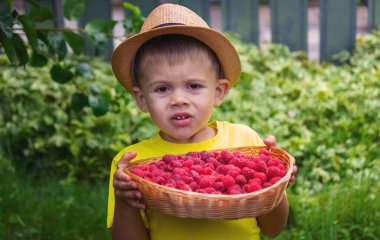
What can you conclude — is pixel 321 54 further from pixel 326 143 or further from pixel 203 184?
pixel 203 184

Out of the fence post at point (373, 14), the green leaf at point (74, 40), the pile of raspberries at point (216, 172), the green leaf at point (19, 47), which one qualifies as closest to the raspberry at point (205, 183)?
the pile of raspberries at point (216, 172)

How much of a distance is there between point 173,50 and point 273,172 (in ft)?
1.60

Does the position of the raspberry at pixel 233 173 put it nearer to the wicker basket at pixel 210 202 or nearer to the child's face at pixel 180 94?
the wicker basket at pixel 210 202

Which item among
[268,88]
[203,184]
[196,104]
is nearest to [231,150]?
[196,104]

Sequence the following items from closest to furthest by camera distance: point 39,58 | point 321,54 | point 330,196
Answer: point 39,58 → point 330,196 → point 321,54

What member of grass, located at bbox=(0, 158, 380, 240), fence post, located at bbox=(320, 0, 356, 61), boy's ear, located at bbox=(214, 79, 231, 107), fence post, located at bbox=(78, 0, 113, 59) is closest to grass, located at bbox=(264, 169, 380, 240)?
grass, located at bbox=(0, 158, 380, 240)

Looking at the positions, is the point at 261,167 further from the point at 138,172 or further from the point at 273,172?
the point at 138,172

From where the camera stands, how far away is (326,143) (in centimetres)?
405

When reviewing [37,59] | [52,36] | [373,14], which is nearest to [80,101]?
[37,59]

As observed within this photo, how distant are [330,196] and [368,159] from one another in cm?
59

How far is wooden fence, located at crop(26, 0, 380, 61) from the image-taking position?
230 inches

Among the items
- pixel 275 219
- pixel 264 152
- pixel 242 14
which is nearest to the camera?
pixel 264 152

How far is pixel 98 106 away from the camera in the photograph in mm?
3039

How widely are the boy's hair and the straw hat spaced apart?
16mm
